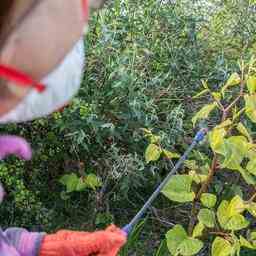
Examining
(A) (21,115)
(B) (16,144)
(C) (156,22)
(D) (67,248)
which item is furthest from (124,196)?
(A) (21,115)

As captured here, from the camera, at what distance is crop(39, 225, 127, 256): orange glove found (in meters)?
1.63

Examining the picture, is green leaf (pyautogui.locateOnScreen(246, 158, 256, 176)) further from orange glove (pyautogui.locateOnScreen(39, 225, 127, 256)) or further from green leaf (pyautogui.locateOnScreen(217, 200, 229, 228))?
orange glove (pyautogui.locateOnScreen(39, 225, 127, 256))

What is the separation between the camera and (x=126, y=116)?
8.43 feet

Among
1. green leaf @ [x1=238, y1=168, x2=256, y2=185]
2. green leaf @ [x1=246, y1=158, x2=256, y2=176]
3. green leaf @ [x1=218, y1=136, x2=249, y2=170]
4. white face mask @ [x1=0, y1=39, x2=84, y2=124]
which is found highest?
white face mask @ [x1=0, y1=39, x2=84, y2=124]

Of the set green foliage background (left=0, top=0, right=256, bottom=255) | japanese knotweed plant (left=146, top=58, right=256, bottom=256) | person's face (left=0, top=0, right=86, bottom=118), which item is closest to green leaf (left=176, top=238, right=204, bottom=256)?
japanese knotweed plant (left=146, top=58, right=256, bottom=256)

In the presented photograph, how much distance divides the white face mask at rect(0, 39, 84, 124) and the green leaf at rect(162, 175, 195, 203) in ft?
3.55

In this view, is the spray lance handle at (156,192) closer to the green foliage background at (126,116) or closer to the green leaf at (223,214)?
the green leaf at (223,214)

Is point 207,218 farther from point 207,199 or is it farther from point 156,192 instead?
point 156,192

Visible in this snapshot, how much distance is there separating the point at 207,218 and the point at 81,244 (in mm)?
675

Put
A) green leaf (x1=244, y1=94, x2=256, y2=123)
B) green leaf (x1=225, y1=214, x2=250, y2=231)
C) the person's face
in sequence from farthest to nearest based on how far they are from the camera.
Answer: green leaf (x1=225, y1=214, x2=250, y2=231)
green leaf (x1=244, y1=94, x2=256, y2=123)
the person's face

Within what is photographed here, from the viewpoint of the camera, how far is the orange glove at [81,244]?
5.35ft

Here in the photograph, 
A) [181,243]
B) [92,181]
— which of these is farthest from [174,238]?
[92,181]

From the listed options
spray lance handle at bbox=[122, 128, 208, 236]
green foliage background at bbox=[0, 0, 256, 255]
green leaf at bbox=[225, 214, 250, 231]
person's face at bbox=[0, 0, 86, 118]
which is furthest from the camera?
green foliage background at bbox=[0, 0, 256, 255]

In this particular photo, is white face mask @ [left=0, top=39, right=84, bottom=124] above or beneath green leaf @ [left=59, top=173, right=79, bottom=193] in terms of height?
above
